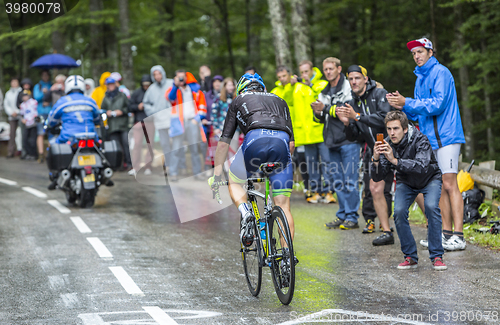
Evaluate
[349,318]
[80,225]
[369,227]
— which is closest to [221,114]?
[80,225]

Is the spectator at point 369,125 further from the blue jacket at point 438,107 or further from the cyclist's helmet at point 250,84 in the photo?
the cyclist's helmet at point 250,84

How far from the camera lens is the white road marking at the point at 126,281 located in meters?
6.19

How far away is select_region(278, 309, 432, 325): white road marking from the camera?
199 inches

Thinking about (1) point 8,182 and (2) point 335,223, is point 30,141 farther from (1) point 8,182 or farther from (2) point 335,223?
(2) point 335,223

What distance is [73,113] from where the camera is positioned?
11633mm

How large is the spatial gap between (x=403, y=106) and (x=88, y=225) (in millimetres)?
5392

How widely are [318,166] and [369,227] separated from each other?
2.75 metres

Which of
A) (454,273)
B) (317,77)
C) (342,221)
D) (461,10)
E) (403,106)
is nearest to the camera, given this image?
(454,273)

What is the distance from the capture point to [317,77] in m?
10.8

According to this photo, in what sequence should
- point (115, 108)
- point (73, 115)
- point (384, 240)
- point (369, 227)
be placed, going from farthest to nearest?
1. point (115, 108)
2. point (73, 115)
3. point (369, 227)
4. point (384, 240)

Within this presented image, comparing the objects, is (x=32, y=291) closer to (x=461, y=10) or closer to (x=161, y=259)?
(x=161, y=259)

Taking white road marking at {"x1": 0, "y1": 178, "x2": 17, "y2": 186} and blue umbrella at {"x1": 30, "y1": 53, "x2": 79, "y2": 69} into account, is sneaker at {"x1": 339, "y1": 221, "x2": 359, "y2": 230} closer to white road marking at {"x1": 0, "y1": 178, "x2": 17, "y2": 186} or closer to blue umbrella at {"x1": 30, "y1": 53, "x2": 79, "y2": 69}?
white road marking at {"x1": 0, "y1": 178, "x2": 17, "y2": 186}

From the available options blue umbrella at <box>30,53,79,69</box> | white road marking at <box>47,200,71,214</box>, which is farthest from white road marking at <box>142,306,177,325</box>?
blue umbrella at <box>30,53,79,69</box>

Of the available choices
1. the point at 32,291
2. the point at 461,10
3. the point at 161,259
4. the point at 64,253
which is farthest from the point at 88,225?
the point at 461,10
